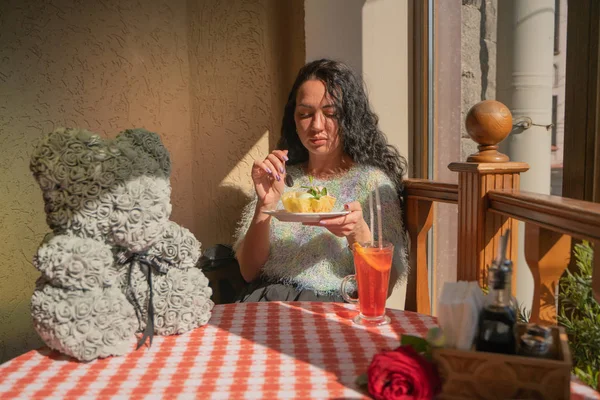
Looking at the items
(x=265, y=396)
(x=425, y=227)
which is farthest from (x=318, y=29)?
(x=265, y=396)

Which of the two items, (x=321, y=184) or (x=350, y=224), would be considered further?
(x=321, y=184)

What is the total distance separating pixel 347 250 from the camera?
5.77 feet

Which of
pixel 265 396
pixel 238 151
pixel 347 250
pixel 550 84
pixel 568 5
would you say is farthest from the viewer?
pixel 238 151

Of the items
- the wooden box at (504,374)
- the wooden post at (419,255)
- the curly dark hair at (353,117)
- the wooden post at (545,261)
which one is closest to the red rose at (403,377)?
the wooden box at (504,374)

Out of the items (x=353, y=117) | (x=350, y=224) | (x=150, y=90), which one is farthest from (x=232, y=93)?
(x=350, y=224)

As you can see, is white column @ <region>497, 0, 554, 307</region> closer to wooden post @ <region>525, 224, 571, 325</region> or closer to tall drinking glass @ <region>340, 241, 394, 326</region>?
wooden post @ <region>525, 224, 571, 325</region>

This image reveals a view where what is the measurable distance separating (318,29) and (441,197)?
114 centimetres

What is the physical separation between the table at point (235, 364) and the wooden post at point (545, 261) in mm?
243

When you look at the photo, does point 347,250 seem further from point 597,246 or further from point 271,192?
point 597,246

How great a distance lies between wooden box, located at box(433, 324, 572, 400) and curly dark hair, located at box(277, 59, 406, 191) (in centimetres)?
121

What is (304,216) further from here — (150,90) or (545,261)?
(150,90)

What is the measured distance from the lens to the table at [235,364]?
0.80 metres

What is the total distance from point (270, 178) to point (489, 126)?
2.60 feet

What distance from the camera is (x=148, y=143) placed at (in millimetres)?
1035
